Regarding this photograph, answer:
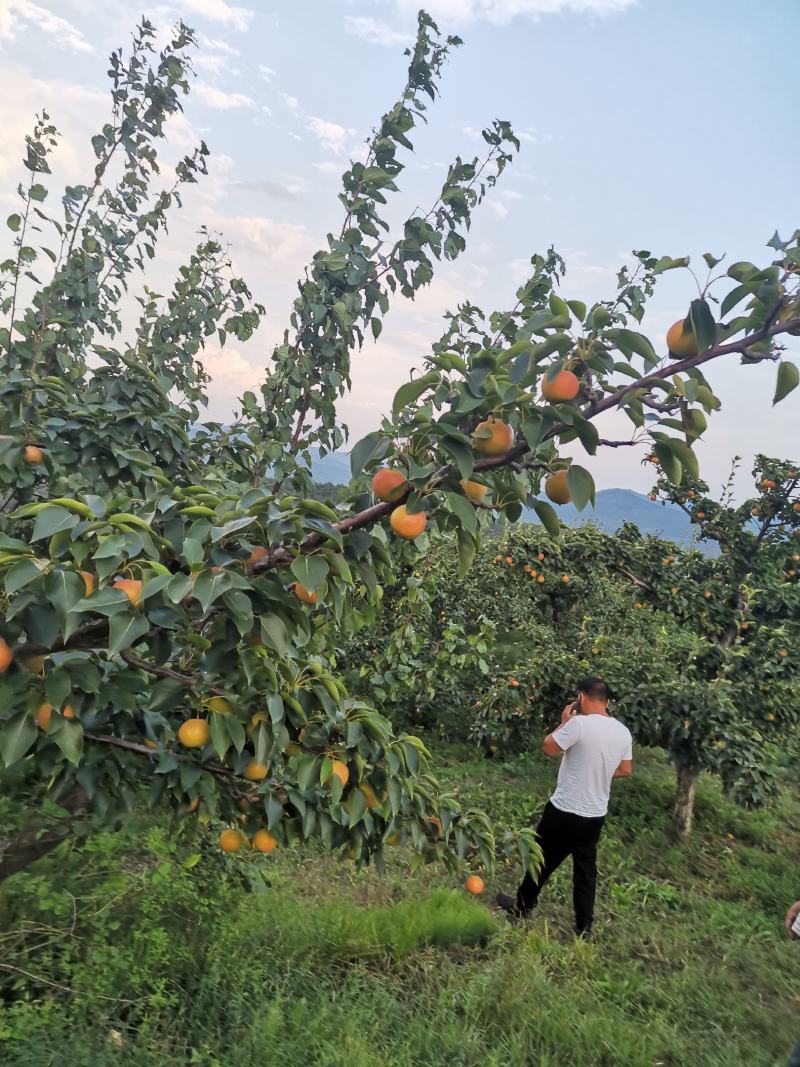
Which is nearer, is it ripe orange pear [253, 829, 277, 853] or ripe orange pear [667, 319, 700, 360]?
ripe orange pear [667, 319, 700, 360]

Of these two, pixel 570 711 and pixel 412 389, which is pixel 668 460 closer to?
pixel 412 389

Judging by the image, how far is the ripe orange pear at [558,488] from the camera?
1.50 meters

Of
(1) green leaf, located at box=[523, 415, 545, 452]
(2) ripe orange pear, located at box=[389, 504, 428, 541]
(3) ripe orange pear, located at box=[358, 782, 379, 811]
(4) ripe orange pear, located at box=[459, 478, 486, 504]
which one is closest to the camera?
(1) green leaf, located at box=[523, 415, 545, 452]

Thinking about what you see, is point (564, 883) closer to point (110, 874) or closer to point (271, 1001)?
point (271, 1001)

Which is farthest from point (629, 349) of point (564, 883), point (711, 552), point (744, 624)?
point (711, 552)

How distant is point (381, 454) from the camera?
1.47 metres

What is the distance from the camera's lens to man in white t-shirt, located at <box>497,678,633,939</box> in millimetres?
3748

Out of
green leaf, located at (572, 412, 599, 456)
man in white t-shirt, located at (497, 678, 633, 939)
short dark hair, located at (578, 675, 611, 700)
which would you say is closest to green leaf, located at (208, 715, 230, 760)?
green leaf, located at (572, 412, 599, 456)

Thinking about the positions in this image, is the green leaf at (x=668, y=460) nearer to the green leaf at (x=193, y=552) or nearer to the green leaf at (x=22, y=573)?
the green leaf at (x=193, y=552)

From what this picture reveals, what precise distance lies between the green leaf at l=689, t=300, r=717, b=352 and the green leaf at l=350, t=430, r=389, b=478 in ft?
2.16

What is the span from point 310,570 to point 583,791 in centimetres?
304

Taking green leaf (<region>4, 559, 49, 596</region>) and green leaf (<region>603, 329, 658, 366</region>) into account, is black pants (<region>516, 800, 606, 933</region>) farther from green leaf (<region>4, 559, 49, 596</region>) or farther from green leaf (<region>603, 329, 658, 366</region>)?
green leaf (<region>4, 559, 49, 596</region>)

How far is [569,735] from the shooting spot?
379cm

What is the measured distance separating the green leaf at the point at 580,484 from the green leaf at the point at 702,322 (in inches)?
13.3
